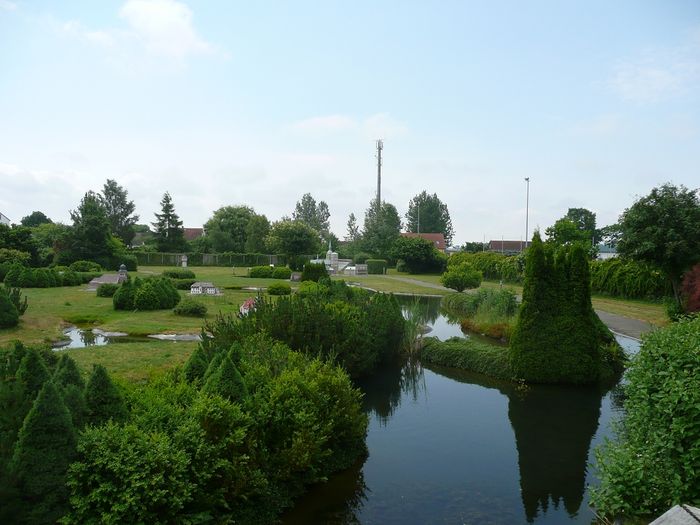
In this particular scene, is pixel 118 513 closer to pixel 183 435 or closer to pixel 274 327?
pixel 183 435

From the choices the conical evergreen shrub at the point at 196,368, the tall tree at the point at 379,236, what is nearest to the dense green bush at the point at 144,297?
the conical evergreen shrub at the point at 196,368

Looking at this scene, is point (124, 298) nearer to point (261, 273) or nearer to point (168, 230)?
point (261, 273)

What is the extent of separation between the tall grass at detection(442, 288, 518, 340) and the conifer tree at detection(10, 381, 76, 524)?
41.7 ft

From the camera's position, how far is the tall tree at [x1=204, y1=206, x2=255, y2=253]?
61062 millimetres

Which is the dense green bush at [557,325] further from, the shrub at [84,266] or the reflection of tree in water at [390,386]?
the shrub at [84,266]

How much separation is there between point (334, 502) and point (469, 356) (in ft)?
23.1

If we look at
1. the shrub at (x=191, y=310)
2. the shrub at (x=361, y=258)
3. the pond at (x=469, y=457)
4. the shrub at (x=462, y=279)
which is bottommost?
the pond at (x=469, y=457)

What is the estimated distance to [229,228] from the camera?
66500 mm

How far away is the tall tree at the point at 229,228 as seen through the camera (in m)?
61.1

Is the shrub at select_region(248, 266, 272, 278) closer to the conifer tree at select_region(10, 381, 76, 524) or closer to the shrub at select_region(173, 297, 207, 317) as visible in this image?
the shrub at select_region(173, 297, 207, 317)

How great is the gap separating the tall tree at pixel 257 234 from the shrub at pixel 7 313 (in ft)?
150

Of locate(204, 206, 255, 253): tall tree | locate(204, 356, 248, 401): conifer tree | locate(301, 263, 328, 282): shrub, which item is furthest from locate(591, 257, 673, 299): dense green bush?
locate(204, 206, 255, 253): tall tree

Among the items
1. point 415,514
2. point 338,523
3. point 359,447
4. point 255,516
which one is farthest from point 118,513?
point 359,447

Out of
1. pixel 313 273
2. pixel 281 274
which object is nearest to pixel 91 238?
pixel 281 274
